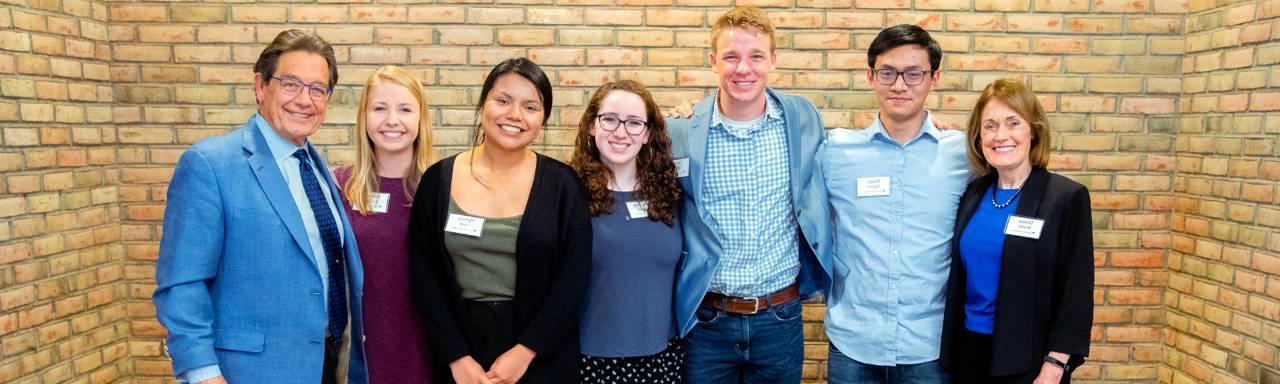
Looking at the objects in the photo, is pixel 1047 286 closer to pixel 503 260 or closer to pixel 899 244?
pixel 899 244

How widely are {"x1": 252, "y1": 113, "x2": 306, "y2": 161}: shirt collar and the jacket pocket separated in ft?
1.67

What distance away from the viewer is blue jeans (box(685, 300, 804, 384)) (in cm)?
248

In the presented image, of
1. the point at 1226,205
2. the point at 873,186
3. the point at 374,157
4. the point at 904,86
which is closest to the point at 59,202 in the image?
the point at 374,157

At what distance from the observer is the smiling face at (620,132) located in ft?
7.58

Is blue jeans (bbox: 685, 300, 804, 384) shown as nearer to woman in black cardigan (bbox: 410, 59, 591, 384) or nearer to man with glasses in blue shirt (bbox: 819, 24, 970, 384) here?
man with glasses in blue shirt (bbox: 819, 24, 970, 384)

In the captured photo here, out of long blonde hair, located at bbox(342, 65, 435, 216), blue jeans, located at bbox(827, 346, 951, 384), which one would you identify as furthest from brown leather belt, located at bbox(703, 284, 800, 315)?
long blonde hair, located at bbox(342, 65, 435, 216)

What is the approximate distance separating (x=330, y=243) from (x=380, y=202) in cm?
28

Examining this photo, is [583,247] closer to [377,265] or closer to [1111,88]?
[377,265]

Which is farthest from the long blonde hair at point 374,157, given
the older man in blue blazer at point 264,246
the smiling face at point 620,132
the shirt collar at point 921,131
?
the shirt collar at point 921,131

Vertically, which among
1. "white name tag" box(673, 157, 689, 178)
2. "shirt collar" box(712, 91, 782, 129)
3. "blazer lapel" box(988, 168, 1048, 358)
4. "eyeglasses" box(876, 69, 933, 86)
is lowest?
"blazer lapel" box(988, 168, 1048, 358)

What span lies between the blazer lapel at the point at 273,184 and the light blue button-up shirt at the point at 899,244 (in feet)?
6.07

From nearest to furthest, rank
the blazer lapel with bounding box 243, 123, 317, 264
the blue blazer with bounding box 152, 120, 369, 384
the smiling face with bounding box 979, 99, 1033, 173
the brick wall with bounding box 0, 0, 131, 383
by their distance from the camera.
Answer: the blue blazer with bounding box 152, 120, 369, 384 < the blazer lapel with bounding box 243, 123, 317, 264 < the smiling face with bounding box 979, 99, 1033, 173 < the brick wall with bounding box 0, 0, 131, 383

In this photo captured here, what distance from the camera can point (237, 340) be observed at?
1.92 metres

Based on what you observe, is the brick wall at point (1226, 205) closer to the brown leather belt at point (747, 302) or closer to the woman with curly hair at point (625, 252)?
the brown leather belt at point (747, 302)
